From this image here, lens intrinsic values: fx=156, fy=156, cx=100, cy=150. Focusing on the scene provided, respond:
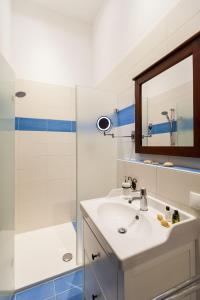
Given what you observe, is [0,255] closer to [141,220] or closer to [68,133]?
[141,220]

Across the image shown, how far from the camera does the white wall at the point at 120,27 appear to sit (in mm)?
1283

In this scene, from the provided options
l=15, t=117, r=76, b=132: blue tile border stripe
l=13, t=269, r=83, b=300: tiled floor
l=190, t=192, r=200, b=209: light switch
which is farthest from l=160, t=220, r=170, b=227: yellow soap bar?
l=15, t=117, r=76, b=132: blue tile border stripe

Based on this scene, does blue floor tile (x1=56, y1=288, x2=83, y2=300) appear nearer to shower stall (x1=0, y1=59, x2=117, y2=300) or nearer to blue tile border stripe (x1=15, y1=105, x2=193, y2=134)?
shower stall (x1=0, y1=59, x2=117, y2=300)

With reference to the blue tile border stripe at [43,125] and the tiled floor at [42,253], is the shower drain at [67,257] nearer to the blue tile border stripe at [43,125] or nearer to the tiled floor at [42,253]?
the tiled floor at [42,253]

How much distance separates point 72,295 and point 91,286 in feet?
1.50

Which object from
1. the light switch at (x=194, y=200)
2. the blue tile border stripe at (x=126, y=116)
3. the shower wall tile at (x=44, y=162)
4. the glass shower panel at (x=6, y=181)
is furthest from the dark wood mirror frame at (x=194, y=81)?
the shower wall tile at (x=44, y=162)

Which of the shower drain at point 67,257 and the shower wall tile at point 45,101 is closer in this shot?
the shower drain at point 67,257

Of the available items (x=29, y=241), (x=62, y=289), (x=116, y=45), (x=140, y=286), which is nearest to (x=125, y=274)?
(x=140, y=286)

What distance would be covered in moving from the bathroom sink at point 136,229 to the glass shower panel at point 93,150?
38 cm

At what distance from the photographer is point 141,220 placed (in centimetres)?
98

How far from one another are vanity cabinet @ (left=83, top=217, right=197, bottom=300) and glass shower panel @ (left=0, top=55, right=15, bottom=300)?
62 centimetres

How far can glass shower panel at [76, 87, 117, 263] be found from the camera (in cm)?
153

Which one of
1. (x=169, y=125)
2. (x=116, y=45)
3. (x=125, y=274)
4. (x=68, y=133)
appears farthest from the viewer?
(x=68, y=133)

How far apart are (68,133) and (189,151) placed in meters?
1.69
